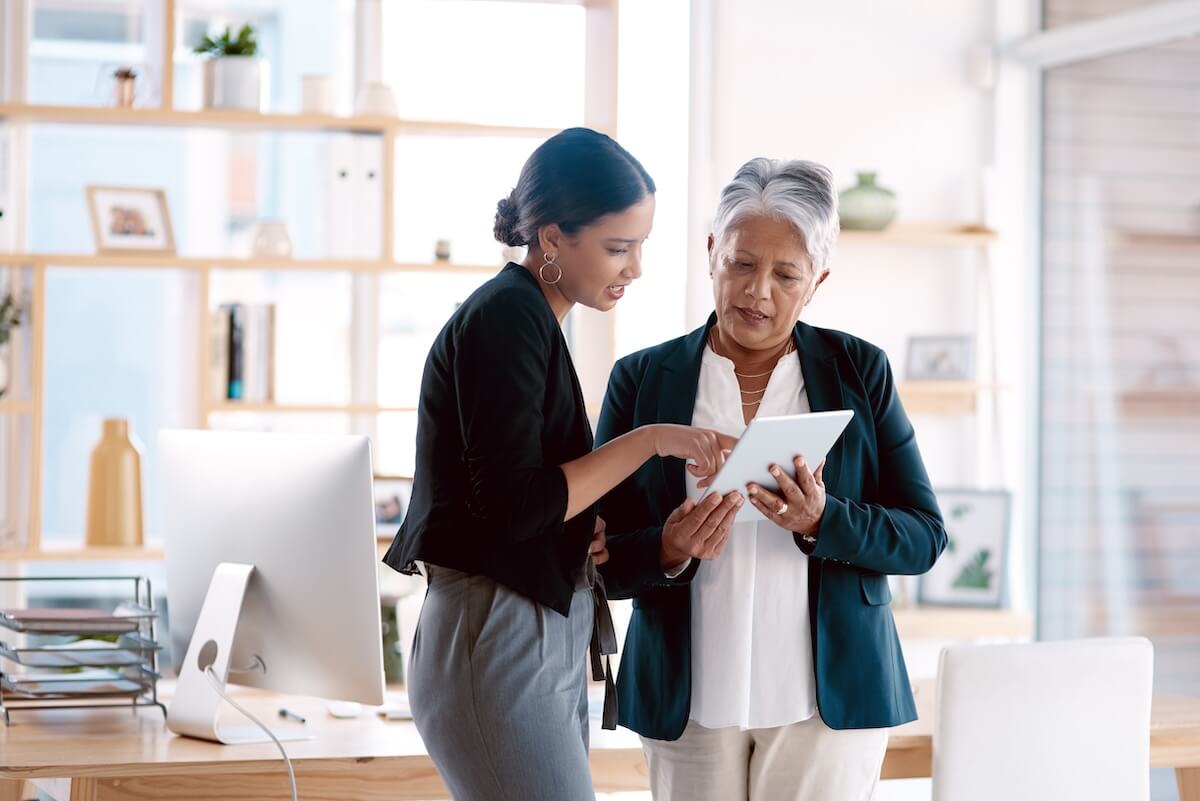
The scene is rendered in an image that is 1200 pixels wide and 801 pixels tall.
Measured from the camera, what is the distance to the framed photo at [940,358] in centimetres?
412

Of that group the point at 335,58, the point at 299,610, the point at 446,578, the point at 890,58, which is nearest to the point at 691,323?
the point at 890,58

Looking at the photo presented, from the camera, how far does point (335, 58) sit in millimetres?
4113

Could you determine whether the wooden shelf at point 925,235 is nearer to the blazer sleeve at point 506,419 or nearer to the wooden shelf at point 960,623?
the wooden shelf at point 960,623

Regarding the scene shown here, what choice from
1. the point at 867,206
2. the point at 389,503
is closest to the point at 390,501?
the point at 389,503

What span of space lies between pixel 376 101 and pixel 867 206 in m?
1.44

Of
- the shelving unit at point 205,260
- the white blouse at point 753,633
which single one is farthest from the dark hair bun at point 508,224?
the shelving unit at point 205,260

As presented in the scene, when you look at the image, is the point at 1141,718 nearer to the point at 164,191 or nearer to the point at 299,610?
the point at 299,610

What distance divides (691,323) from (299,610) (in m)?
2.18

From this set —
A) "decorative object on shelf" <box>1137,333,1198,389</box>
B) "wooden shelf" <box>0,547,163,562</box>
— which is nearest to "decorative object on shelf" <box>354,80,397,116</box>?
"wooden shelf" <box>0,547,163,562</box>

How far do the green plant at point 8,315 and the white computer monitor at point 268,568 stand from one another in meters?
1.66

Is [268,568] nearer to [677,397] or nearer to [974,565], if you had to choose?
[677,397]

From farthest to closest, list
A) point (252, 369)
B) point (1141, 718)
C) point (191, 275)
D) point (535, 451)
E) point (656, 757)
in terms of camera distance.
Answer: point (191, 275)
point (252, 369)
point (1141, 718)
point (656, 757)
point (535, 451)

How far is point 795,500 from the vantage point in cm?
176

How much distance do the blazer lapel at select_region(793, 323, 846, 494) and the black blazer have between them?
16.2 inches
